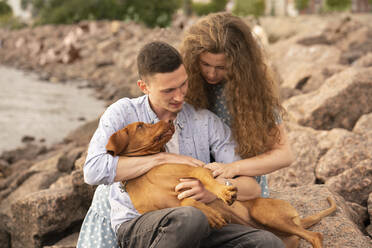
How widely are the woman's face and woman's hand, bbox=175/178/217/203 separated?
3.24 ft

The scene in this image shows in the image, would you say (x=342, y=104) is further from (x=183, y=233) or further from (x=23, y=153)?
(x=23, y=153)

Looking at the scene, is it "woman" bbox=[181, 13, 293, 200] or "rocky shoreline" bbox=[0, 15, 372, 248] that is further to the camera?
"rocky shoreline" bbox=[0, 15, 372, 248]

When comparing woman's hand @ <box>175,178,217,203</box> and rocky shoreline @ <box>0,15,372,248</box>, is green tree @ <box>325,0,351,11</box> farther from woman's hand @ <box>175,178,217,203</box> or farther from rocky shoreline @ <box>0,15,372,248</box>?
woman's hand @ <box>175,178,217,203</box>

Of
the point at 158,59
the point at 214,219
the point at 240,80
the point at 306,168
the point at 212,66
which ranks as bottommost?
the point at 306,168

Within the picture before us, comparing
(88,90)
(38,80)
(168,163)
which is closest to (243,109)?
(168,163)

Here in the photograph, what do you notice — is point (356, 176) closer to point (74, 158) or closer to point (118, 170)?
point (118, 170)

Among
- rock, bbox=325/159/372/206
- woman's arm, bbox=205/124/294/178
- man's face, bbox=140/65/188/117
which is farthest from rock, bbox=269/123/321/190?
man's face, bbox=140/65/188/117

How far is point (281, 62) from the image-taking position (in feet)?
39.4

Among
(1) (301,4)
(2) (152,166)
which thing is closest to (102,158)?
(2) (152,166)

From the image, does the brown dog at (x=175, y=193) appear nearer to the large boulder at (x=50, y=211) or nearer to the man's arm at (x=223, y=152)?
the man's arm at (x=223, y=152)

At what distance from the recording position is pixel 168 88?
2.94 m

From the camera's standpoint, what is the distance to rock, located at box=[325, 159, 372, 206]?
15.6 ft

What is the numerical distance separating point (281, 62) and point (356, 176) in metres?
7.61

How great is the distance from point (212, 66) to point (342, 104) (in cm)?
365
